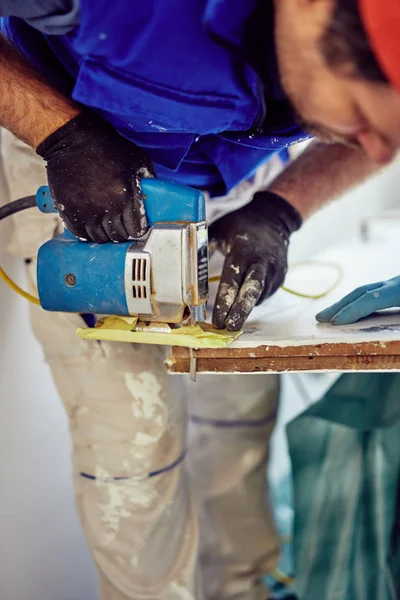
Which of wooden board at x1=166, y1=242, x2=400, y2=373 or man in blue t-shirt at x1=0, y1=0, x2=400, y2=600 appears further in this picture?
wooden board at x1=166, y1=242, x2=400, y2=373

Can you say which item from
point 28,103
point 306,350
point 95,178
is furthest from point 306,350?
point 28,103

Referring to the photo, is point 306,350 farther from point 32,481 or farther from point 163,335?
point 32,481

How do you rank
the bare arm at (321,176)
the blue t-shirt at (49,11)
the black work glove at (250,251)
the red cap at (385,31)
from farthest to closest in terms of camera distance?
the bare arm at (321,176) < the black work glove at (250,251) < the blue t-shirt at (49,11) < the red cap at (385,31)

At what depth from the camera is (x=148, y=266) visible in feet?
2.48

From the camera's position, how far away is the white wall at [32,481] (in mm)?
1043

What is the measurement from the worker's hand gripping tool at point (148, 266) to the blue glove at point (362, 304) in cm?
19

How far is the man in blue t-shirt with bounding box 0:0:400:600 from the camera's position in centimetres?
61

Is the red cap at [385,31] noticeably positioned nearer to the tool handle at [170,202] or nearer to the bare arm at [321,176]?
the tool handle at [170,202]

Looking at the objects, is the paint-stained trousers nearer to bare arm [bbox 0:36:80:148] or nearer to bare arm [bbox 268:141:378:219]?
bare arm [bbox 0:36:80:148]

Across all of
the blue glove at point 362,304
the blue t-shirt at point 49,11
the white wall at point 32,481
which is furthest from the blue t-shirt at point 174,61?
the white wall at point 32,481

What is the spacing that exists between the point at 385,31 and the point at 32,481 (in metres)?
0.92

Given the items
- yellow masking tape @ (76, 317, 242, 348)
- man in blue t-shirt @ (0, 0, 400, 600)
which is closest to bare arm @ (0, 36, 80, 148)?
man in blue t-shirt @ (0, 0, 400, 600)

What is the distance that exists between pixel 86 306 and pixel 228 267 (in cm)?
21

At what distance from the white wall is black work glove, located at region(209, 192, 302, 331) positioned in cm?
37
